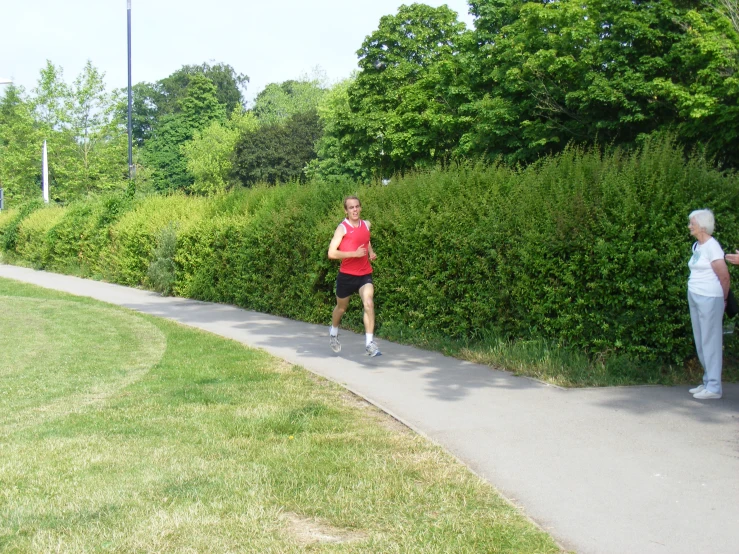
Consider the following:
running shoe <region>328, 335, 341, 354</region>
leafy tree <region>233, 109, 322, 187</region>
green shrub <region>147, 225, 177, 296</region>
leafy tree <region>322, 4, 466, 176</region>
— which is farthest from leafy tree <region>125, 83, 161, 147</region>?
running shoe <region>328, 335, 341, 354</region>

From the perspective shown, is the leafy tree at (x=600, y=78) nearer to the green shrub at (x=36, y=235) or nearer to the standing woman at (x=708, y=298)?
the standing woman at (x=708, y=298)

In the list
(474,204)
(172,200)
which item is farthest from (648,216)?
(172,200)

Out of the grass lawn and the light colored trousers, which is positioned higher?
the light colored trousers

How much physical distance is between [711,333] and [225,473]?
4.75 meters

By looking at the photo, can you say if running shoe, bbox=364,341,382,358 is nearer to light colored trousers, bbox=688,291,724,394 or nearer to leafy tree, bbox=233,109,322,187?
light colored trousers, bbox=688,291,724,394

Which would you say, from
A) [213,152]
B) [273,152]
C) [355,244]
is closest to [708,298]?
[355,244]

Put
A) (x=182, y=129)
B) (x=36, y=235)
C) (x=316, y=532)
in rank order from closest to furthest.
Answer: (x=316, y=532) → (x=36, y=235) → (x=182, y=129)

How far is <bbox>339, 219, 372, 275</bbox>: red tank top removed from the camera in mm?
10203

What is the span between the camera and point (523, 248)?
937cm

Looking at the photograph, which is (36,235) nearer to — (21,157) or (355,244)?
(21,157)

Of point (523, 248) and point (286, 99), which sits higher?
point (286, 99)

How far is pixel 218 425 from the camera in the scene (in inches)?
266

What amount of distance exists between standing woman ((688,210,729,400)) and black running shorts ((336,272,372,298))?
13.6 feet

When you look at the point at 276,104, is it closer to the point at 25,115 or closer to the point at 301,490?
the point at 25,115
